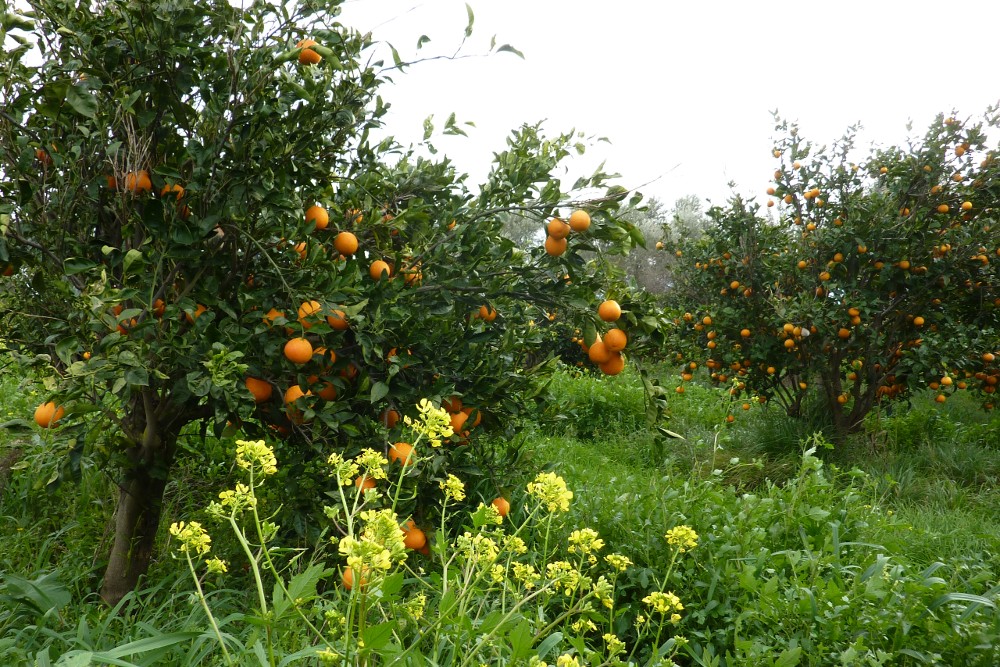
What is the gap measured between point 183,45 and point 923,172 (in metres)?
5.74

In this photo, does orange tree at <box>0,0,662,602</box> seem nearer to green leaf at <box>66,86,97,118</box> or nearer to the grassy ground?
green leaf at <box>66,86,97,118</box>

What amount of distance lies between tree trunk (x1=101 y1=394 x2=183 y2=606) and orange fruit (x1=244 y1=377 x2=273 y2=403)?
0.43 meters

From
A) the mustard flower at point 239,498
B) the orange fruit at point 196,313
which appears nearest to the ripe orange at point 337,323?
the orange fruit at point 196,313

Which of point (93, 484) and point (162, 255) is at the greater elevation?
point (162, 255)

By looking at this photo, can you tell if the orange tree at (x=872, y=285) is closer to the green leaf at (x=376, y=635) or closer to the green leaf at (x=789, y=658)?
the green leaf at (x=789, y=658)

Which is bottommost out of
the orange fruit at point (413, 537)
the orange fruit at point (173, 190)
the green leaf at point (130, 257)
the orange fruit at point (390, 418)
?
the orange fruit at point (413, 537)

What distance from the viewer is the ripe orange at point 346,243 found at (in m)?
2.25

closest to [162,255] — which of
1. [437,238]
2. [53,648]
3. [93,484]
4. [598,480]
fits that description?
[437,238]

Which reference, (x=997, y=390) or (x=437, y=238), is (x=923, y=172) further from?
(x=437, y=238)

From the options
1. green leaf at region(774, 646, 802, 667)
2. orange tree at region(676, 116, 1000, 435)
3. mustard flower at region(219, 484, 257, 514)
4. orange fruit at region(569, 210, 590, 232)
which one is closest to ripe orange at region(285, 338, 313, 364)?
mustard flower at region(219, 484, 257, 514)

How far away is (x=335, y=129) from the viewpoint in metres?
2.37

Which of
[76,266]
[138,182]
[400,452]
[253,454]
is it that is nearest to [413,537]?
[400,452]

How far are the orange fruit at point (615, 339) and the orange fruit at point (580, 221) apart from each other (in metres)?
0.34

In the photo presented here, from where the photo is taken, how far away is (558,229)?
7.20 feet
